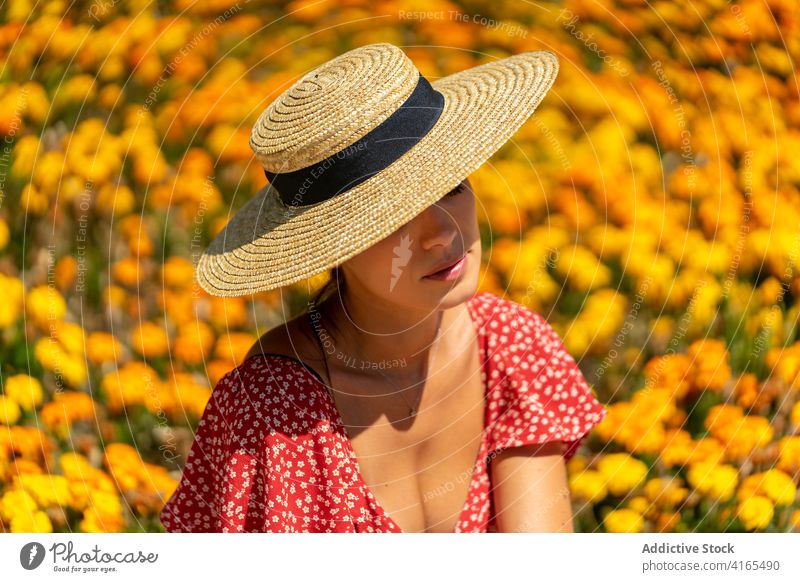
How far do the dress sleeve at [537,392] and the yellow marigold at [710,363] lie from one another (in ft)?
1.67

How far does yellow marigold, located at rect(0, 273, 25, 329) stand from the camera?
77.4 inches

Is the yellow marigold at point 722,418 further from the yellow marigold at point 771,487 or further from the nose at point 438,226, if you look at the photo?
the nose at point 438,226

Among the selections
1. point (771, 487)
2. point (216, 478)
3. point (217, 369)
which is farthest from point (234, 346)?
point (771, 487)

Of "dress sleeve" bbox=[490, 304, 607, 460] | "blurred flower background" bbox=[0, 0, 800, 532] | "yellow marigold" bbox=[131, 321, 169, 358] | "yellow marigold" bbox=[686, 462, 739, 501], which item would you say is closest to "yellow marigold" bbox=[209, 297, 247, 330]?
"blurred flower background" bbox=[0, 0, 800, 532]

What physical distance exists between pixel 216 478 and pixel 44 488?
529mm

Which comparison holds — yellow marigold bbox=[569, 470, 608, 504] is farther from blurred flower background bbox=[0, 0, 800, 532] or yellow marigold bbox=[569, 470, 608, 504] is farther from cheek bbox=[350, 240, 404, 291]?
cheek bbox=[350, 240, 404, 291]

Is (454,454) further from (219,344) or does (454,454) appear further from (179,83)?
(179,83)

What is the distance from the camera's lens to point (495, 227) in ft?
7.26

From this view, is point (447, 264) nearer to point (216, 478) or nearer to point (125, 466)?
point (216, 478)

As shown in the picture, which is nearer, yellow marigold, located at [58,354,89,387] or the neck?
the neck

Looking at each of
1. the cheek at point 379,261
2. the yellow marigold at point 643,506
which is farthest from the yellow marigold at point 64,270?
the yellow marigold at point 643,506

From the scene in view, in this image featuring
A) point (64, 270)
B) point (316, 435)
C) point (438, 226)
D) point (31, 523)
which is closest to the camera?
point (438, 226)

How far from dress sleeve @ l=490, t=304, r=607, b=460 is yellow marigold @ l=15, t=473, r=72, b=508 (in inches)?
36.4

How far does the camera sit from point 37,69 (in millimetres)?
1965
